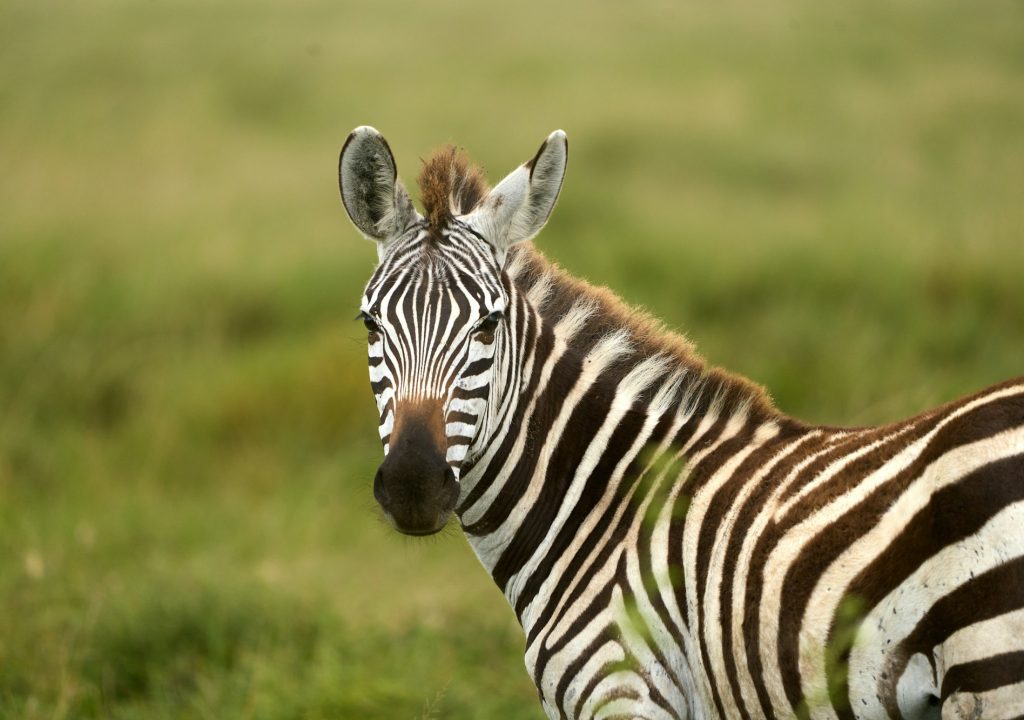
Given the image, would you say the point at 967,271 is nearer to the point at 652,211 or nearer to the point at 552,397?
the point at 652,211

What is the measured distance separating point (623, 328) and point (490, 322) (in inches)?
24.6

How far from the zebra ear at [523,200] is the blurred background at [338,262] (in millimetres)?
1132

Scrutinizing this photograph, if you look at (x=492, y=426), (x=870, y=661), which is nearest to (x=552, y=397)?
(x=492, y=426)

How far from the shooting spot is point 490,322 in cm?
378

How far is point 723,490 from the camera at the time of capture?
3.60m

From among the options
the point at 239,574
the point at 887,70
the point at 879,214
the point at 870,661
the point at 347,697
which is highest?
the point at 887,70

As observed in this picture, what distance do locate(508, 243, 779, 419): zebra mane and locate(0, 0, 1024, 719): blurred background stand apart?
1.06 metres

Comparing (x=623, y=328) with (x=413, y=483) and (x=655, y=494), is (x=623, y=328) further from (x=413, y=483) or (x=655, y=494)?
(x=413, y=483)

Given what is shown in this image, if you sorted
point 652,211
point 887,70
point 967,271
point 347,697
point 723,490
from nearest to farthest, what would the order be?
point 723,490 → point 347,697 → point 967,271 → point 652,211 → point 887,70

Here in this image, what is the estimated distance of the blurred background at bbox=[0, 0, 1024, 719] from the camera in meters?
6.66

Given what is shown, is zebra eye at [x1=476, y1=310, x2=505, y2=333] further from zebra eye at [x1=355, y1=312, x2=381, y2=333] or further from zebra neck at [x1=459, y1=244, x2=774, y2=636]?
zebra eye at [x1=355, y1=312, x2=381, y2=333]

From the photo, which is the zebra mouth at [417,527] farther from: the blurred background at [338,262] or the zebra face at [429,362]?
the blurred background at [338,262]

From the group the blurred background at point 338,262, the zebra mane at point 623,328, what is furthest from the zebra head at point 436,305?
the blurred background at point 338,262

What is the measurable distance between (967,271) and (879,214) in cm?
206
